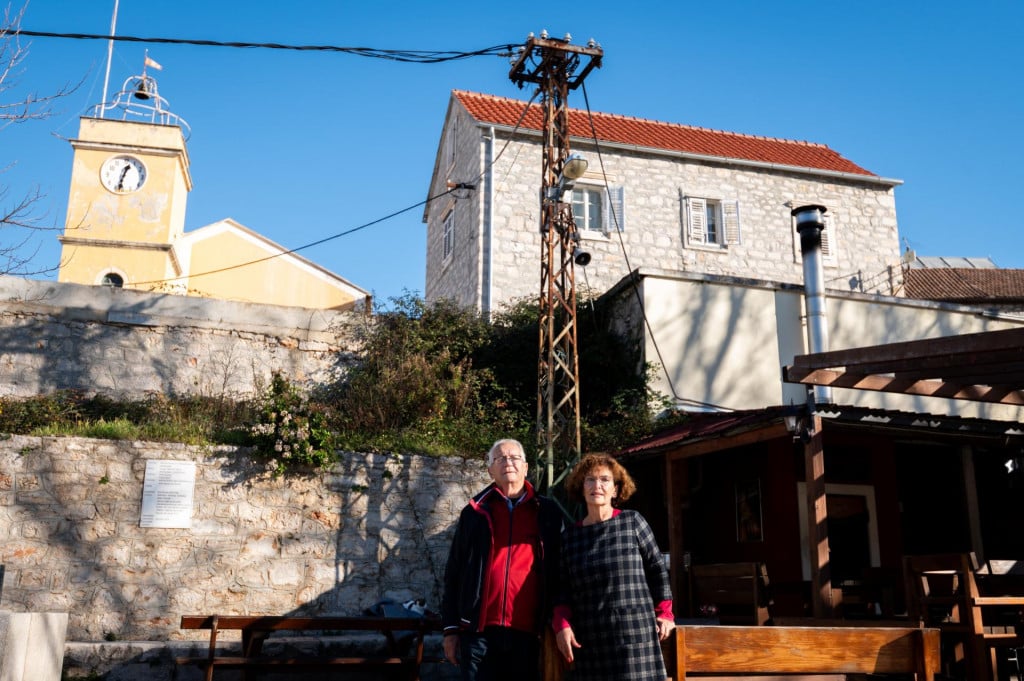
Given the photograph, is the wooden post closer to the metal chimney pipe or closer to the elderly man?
the elderly man

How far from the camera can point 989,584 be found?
7.20 m

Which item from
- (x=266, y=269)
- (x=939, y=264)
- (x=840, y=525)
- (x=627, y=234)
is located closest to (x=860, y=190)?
(x=627, y=234)

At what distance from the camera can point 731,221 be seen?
60.4 ft

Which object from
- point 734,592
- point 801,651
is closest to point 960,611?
point 734,592

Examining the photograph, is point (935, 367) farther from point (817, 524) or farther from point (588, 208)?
point (588, 208)

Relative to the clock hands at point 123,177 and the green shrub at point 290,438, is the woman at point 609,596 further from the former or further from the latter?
the clock hands at point 123,177

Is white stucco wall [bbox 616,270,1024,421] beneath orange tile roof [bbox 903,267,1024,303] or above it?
beneath

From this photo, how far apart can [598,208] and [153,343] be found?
924 centimetres

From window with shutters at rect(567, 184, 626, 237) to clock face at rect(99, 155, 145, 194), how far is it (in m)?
10.8

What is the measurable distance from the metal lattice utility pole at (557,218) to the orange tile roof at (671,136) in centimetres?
637

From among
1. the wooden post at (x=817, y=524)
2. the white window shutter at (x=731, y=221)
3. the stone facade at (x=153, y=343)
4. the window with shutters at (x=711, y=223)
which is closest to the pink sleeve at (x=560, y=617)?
the wooden post at (x=817, y=524)

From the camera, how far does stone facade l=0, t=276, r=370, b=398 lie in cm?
1163

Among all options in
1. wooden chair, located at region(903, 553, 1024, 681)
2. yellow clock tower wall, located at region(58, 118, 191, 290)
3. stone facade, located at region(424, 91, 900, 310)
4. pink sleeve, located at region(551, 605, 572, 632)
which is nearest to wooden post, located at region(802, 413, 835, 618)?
wooden chair, located at region(903, 553, 1024, 681)

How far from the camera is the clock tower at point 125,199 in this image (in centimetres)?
1998
